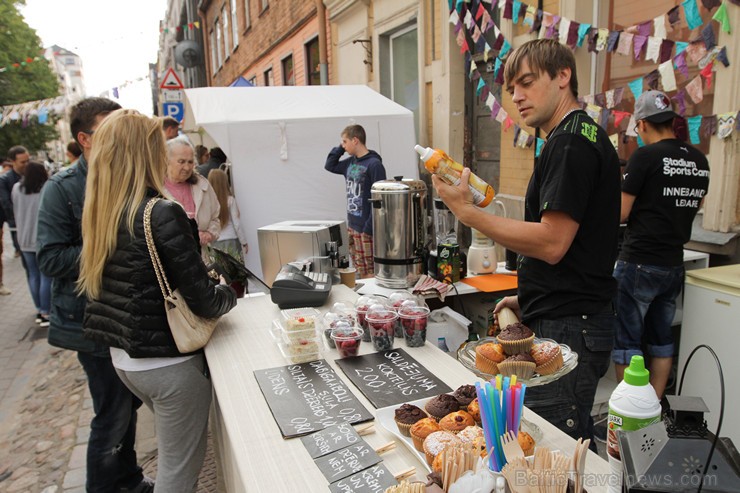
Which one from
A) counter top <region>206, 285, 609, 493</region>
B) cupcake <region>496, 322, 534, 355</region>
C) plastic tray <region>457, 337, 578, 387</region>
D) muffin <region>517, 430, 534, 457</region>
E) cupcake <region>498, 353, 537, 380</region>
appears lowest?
counter top <region>206, 285, 609, 493</region>

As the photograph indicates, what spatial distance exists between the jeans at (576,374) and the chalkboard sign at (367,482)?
29.1 inches

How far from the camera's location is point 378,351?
2236 mm

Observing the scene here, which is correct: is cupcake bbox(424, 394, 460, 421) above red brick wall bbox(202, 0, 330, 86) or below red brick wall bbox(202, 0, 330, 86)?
below

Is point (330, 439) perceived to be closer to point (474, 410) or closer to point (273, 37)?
point (474, 410)

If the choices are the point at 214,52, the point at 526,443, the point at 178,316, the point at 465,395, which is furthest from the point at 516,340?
the point at 214,52

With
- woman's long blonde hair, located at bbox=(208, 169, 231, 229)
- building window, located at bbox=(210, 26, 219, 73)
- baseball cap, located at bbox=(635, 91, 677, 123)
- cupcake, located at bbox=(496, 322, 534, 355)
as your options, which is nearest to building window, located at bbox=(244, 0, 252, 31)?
building window, located at bbox=(210, 26, 219, 73)

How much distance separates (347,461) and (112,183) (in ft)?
4.68

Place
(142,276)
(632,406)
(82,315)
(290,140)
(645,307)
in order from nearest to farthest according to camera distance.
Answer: (632,406), (142,276), (82,315), (645,307), (290,140)

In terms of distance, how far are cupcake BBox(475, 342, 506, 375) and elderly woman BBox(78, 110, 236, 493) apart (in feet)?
3.89

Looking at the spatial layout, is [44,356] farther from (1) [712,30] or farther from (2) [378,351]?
(1) [712,30]

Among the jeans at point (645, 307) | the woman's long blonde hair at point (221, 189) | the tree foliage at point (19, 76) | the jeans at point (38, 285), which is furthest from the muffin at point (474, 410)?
the tree foliage at point (19, 76)

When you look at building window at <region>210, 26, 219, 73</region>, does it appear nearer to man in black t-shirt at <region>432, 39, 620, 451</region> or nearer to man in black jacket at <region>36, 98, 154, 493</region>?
man in black jacket at <region>36, 98, 154, 493</region>

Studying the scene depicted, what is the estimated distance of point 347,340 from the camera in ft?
7.12

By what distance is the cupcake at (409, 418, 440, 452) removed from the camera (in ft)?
4.74
